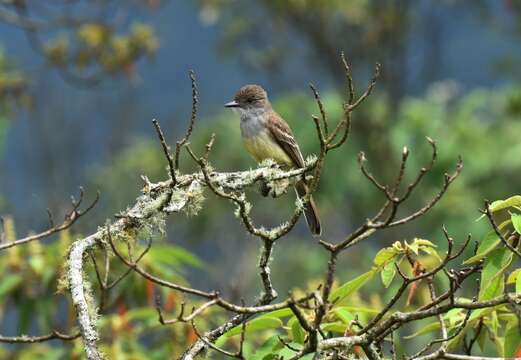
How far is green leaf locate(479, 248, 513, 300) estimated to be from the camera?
8.21 ft

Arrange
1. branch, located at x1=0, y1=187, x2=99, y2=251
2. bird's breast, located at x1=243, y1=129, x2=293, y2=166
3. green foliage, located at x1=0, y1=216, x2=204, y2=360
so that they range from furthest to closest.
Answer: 1. bird's breast, located at x1=243, y1=129, x2=293, y2=166
2. green foliage, located at x1=0, y1=216, x2=204, y2=360
3. branch, located at x1=0, y1=187, x2=99, y2=251

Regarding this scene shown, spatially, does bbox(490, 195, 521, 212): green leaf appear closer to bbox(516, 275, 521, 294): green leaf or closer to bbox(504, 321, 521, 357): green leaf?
bbox(516, 275, 521, 294): green leaf

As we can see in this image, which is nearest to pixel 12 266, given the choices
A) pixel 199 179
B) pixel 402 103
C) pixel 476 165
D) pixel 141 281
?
pixel 141 281

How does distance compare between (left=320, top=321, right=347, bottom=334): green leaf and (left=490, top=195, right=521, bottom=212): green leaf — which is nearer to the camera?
(left=490, top=195, right=521, bottom=212): green leaf

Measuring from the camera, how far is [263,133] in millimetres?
5801

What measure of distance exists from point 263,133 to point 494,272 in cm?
337

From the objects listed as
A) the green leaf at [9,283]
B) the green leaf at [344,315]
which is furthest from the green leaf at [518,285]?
the green leaf at [9,283]

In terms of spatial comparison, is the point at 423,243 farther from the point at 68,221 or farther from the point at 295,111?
the point at 295,111

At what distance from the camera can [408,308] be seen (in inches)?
120

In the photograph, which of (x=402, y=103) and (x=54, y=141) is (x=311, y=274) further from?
(x=54, y=141)

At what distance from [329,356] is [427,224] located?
47.2ft

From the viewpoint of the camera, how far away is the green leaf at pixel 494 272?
2.50 meters

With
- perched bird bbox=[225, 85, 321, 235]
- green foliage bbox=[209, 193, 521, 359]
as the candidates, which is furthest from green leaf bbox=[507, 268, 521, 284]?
perched bird bbox=[225, 85, 321, 235]

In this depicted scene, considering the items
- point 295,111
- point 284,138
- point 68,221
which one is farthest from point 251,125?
point 295,111
